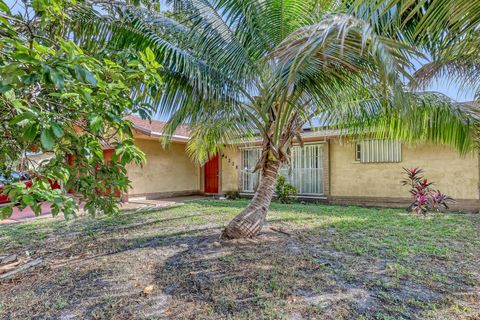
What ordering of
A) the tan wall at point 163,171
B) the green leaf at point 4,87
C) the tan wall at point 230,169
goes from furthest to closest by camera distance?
the tan wall at point 230,169 → the tan wall at point 163,171 → the green leaf at point 4,87

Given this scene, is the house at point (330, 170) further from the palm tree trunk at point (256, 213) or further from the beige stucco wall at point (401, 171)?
the palm tree trunk at point (256, 213)

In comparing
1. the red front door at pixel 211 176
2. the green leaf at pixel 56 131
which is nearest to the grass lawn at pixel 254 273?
the green leaf at pixel 56 131

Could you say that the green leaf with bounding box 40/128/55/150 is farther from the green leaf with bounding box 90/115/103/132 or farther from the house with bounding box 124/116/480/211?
the house with bounding box 124/116/480/211

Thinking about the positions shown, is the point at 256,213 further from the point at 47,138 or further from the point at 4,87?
the point at 4,87

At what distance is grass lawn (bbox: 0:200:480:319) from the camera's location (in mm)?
3307

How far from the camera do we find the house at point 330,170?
33.4ft

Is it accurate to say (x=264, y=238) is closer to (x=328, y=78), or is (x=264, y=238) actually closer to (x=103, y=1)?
(x=328, y=78)

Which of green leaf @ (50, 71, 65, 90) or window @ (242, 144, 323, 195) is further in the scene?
window @ (242, 144, 323, 195)

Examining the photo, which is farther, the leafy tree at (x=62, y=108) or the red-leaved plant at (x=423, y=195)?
the red-leaved plant at (x=423, y=195)

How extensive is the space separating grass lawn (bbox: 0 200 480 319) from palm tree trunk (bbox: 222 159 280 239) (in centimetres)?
26

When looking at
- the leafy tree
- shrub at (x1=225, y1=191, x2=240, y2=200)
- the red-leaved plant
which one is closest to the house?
shrub at (x1=225, y1=191, x2=240, y2=200)

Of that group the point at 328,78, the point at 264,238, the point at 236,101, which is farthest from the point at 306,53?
the point at 264,238

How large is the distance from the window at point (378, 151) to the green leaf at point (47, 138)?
10.7 m

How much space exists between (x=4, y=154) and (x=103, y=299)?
204 cm
